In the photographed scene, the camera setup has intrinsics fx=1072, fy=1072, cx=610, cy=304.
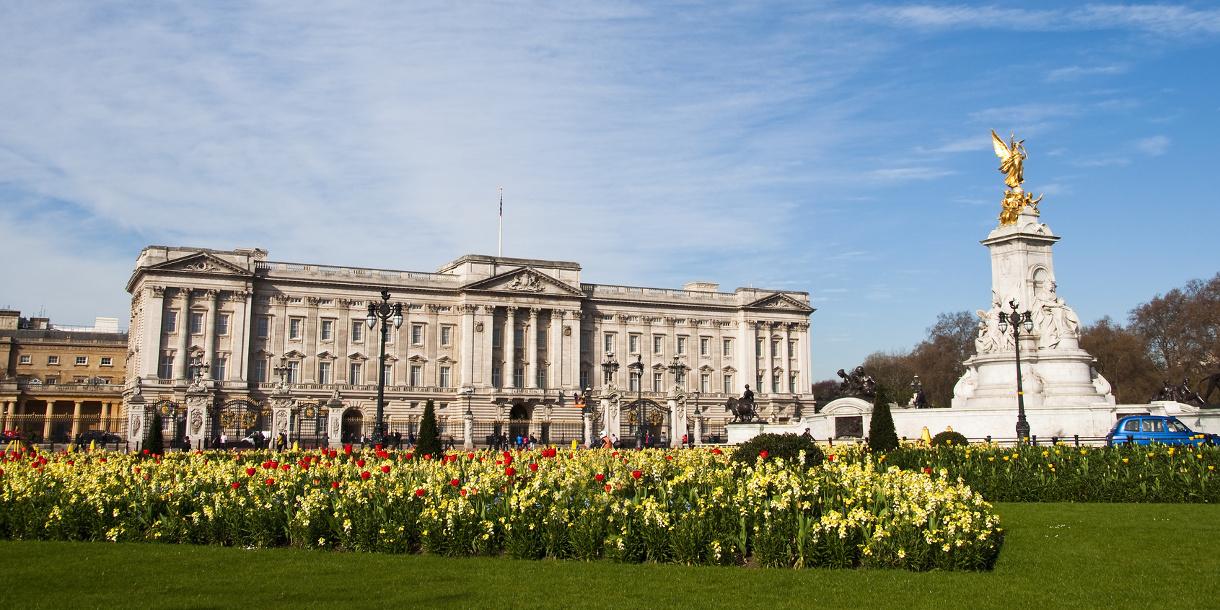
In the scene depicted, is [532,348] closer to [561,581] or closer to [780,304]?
[780,304]

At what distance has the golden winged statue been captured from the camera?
1602 inches

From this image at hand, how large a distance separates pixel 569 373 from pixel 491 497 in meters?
70.4

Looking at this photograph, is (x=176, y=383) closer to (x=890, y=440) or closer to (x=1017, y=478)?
(x=890, y=440)

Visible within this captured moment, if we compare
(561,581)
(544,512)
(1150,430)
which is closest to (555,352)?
(1150,430)

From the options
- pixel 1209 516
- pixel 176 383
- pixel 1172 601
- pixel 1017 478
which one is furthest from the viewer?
pixel 176 383

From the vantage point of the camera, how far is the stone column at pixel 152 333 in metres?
71.5

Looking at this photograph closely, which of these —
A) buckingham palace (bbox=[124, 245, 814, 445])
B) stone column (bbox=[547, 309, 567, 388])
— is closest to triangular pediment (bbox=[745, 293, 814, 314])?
buckingham palace (bbox=[124, 245, 814, 445])

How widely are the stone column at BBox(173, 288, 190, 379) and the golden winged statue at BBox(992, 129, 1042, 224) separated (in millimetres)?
54132

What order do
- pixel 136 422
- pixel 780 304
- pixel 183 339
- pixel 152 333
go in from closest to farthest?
pixel 136 422, pixel 152 333, pixel 183 339, pixel 780 304

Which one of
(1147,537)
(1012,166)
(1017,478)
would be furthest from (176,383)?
(1147,537)

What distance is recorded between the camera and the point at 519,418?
8212 centimetres

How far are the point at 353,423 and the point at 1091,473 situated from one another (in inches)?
2497

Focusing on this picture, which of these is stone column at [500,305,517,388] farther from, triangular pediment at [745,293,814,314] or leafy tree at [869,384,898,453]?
leafy tree at [869,384,898,453]

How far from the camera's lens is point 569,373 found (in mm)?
84375
